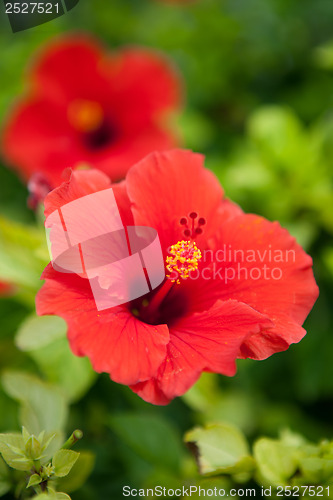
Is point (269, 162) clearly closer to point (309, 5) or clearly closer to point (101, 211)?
point (101, 211)

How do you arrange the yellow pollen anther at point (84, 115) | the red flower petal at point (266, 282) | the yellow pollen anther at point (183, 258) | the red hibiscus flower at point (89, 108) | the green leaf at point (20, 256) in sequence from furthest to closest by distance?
the yellow pollen anther at point (84, 115) < the red hibiscus flower at point (89, 108) < the green leaf at point (20, 256) < the yellow pollen anther at point (183, 258) < the red flower petal at point (266, 282)

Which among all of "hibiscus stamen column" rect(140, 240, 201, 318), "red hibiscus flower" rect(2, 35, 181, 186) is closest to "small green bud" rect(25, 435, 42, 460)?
"hibiscus stamen column" rect(140, 240, 201, 318)

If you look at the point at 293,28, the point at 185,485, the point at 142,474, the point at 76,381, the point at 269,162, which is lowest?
the point at 142,474

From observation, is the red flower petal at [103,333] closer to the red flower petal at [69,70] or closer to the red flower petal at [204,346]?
the red flower petal at [204,346]

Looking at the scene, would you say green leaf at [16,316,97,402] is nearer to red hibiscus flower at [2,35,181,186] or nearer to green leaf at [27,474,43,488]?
green leaf at [27,474,43,488]

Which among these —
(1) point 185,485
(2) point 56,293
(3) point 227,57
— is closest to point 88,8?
(3) point 227,57

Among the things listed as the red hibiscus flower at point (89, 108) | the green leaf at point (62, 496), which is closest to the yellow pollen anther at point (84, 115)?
the red hibiscus flower at point (89, 108)
